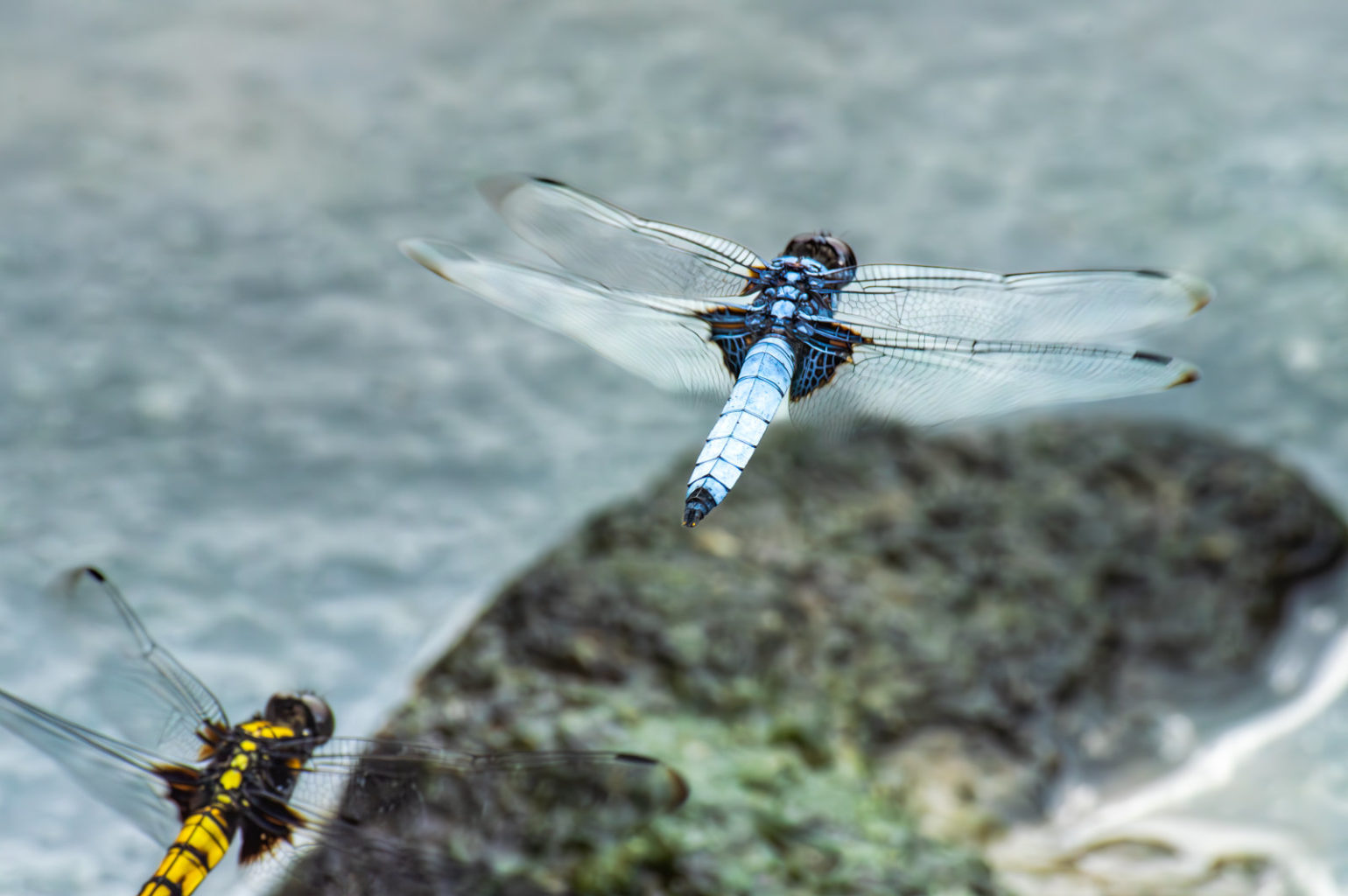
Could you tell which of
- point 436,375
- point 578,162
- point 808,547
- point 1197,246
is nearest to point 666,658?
point 808,547

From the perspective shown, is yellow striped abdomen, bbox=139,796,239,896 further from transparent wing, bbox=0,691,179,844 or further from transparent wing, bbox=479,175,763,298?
transparent wing, bbox=479,175,763,298

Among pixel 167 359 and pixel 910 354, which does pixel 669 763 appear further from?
pixel 167 359

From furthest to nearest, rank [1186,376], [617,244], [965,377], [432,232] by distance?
1. [432,232]
2. [617,244]
3. [965,377]
4. [1186,376]

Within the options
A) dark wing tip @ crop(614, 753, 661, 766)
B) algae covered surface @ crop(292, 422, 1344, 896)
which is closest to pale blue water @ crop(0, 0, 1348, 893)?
algae covered surface @ crop(292, 422, 1344, 896)

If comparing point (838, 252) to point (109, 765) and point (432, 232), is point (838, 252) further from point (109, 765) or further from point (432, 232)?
point (432, 232)

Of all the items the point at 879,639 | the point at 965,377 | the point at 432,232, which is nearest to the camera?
the point at 965,377

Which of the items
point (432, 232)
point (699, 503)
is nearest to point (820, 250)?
point (699, 503)

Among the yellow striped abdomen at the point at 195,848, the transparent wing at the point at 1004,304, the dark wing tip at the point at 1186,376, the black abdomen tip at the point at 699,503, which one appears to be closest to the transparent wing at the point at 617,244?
the transparent wing at the point at 1004,304
